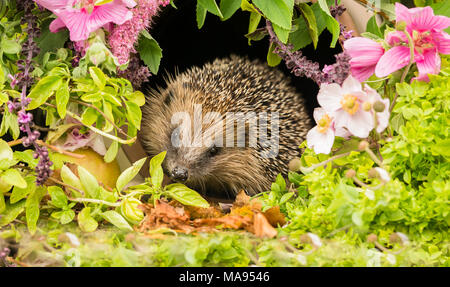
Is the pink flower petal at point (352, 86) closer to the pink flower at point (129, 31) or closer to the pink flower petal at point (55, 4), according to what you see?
the pink flower at point (129, 31)

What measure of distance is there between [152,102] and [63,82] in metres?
0.68

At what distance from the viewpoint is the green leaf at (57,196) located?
1247 mm

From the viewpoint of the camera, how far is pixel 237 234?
1.00 meters

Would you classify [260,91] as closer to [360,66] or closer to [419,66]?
[360,66]

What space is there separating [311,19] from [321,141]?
1.61 ft

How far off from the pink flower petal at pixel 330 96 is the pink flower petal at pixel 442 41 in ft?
0.85

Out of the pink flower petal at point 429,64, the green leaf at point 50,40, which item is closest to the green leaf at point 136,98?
the green leaf at point 50,40

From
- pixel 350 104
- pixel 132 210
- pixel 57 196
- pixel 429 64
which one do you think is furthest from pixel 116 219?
pixel 429 64

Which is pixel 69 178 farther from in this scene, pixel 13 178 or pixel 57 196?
pixel 13 178

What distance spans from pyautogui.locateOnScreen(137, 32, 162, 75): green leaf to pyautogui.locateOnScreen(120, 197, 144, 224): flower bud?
0.42m

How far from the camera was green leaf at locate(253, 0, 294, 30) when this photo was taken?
1.33 metres

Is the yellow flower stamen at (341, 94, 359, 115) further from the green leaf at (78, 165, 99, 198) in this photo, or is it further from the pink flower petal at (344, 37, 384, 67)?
the green leaf at (78, 165, 99, 198)

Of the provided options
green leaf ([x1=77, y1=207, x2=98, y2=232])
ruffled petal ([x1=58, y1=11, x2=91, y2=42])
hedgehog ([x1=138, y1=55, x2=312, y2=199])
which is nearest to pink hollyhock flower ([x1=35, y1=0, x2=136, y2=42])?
ruffled petal ([x1=58, y1=11, x2=91, y2=42])
